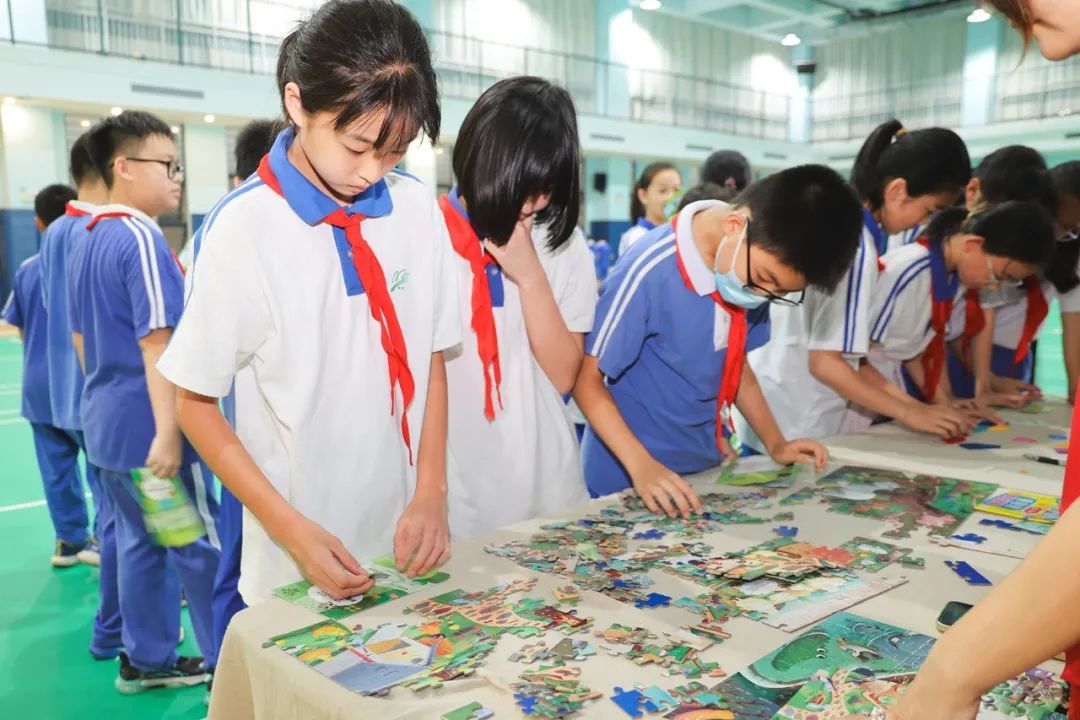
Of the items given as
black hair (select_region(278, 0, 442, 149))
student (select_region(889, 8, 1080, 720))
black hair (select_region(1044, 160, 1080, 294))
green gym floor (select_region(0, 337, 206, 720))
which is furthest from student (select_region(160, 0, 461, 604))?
black hair (select_region(1044, 160, 1080, 294))

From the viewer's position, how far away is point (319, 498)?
146 cm

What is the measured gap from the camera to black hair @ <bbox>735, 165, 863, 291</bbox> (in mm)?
1704

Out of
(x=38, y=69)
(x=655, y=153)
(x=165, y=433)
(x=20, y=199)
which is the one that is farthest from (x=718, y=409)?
(x=655, y=153)

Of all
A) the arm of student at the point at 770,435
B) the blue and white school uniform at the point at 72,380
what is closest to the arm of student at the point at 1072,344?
the arm of student at the point at 770,435

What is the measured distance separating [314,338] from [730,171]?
11.1 feet

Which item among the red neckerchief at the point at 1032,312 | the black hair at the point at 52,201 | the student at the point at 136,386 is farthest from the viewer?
the black hair at the point at 52,201

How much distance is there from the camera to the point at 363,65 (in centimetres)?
126

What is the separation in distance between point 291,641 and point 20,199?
1341 centimetres

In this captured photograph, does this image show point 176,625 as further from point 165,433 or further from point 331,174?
point 331,174

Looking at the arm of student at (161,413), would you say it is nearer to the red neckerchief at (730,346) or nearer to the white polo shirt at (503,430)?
the white polo shirt at (503,430)

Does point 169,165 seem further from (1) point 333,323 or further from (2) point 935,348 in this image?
(2) point 935,348

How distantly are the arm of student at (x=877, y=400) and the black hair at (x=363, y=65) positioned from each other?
1.58m

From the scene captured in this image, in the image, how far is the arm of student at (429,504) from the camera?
137 cm

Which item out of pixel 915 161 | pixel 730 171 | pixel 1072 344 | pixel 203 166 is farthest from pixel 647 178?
pixel 203 166
